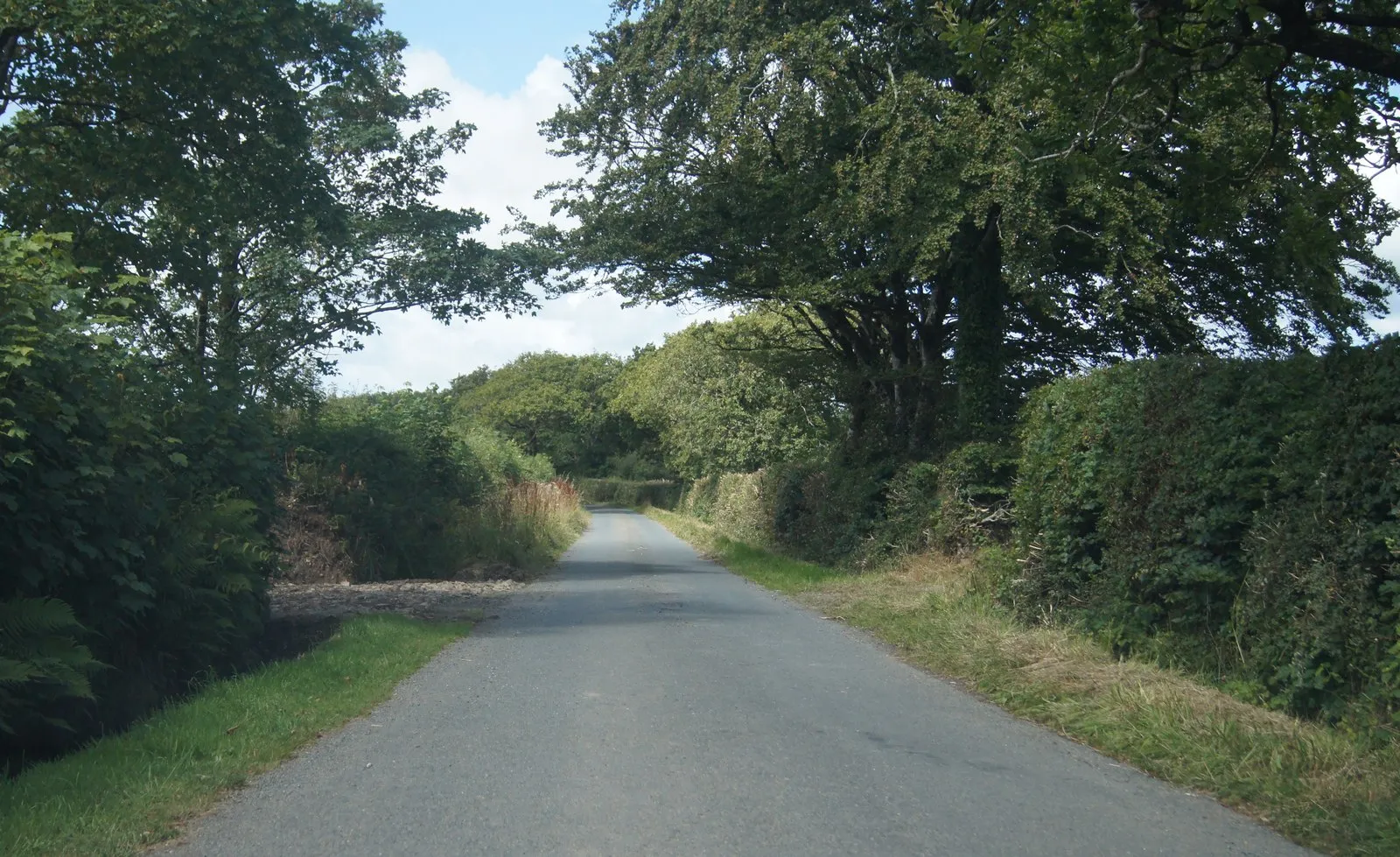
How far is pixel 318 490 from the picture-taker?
19.3 meters

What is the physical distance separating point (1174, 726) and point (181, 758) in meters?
6.28

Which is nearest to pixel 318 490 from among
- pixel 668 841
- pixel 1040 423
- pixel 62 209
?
pixel 62 209

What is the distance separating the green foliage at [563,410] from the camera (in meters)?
88.2

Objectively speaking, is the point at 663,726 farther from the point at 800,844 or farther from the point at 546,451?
the point at 546,451

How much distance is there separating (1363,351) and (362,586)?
50.3 feet

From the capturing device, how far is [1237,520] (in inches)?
328

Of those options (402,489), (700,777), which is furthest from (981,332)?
(700,777)

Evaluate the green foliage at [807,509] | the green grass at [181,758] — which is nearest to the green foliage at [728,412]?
the green foliage at [807,509]

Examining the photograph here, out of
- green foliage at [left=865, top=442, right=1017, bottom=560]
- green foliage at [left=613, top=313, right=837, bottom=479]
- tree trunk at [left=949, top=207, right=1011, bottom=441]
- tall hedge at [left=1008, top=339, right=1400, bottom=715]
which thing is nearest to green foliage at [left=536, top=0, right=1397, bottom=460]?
tree trunk at [left=949, top=207, right=1011, bottom=441]

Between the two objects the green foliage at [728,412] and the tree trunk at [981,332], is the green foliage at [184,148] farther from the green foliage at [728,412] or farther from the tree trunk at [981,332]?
the green foliage at [728,412]

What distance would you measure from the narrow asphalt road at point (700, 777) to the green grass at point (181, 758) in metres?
0.24

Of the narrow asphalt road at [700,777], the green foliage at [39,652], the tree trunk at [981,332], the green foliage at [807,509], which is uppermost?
the tree trunk at [981,332]

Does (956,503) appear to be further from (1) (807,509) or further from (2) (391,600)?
(2) (391,600)

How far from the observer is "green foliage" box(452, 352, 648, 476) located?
289 ft
